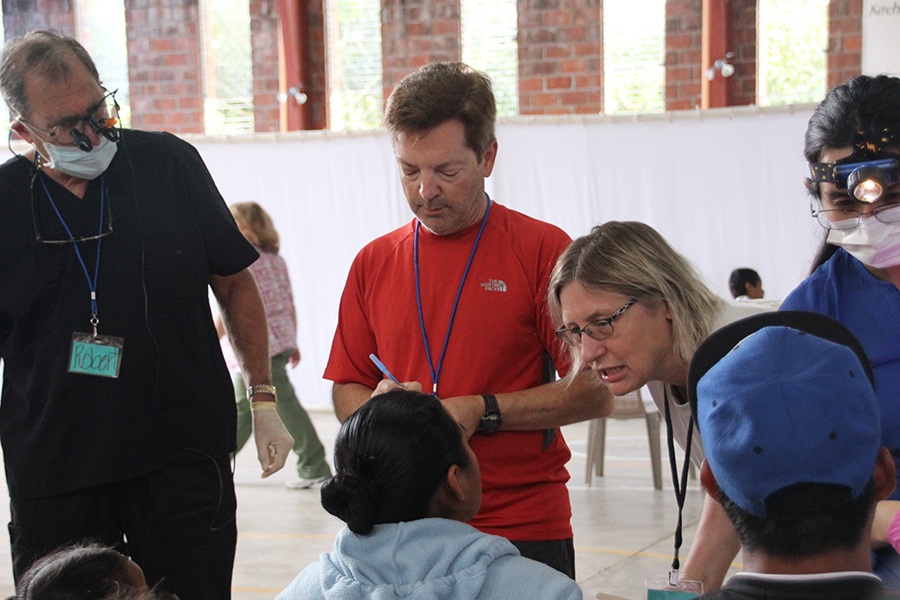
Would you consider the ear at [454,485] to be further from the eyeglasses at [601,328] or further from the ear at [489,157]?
the ear at [489,157]

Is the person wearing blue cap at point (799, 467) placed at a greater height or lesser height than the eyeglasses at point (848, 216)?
lesser

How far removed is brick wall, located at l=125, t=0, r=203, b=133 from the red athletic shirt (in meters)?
8.21

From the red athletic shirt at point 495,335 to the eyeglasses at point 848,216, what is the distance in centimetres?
55

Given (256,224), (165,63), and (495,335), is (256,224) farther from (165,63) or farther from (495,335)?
(165,63)

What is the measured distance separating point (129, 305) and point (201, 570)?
616mm

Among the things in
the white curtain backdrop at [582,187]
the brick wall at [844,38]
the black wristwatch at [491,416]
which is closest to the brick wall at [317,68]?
the white curtain backdrop at [582,187]

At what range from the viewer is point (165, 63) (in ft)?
32.9

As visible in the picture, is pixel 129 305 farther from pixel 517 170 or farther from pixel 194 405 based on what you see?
pixel 517 170

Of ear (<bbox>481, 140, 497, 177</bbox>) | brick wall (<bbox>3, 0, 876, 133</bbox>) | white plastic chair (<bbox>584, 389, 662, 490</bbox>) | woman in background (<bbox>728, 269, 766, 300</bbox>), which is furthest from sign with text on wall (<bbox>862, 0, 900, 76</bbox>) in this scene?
ear (<bbox>481, 140, 497, 177</bbox>)

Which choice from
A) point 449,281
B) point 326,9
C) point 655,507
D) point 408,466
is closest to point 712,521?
point 408,466

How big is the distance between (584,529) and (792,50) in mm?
4747

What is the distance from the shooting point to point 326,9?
32.2 ft

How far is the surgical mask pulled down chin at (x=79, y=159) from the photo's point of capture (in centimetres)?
235

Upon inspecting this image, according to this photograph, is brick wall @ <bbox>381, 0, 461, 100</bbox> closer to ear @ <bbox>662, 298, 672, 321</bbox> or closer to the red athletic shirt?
the red athletic shirt
